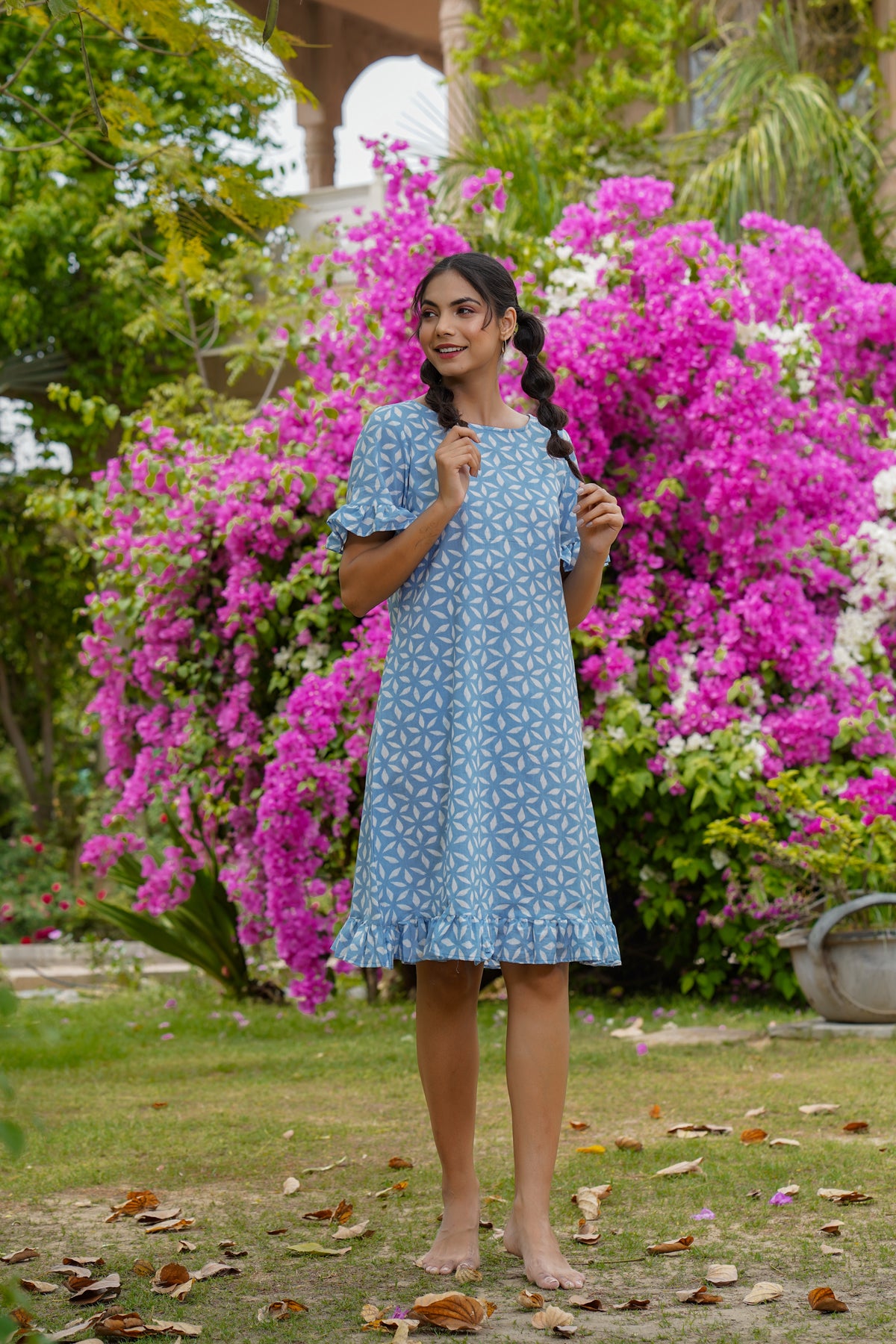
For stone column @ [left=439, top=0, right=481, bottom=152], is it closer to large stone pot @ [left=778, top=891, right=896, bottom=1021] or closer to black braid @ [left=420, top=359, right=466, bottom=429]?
large stone pot @ [left=778, top=891, right=896, bottom=1021]

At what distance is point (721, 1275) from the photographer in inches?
93.2

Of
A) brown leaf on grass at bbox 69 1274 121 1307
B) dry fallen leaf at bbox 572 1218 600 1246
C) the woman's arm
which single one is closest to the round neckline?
the woman's arm

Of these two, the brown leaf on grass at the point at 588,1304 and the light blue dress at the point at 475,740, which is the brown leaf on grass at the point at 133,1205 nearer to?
the light blue dress at the point at 475,740

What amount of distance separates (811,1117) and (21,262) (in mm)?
10384

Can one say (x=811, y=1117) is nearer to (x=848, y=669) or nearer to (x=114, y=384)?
(x=848, y=669)

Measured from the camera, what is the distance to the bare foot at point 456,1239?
2.46 metres

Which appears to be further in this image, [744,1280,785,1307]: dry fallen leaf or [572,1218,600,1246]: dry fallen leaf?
[572,1218,600,1246]: dry fallen leaf

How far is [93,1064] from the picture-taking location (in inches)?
213

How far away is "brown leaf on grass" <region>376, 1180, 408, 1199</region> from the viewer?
3.05 meters

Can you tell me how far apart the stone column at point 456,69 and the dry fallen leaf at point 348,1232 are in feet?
33.5

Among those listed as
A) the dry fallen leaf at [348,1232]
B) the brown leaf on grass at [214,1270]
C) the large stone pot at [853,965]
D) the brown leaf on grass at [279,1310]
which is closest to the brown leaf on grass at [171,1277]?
the brown leaf on grass at [214,1270]

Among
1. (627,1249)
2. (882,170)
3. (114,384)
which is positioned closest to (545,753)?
(627,1249)

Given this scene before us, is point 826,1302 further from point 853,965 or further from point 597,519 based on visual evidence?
point 853,965

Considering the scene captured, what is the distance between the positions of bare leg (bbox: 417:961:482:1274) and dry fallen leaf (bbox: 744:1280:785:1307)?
48cm
